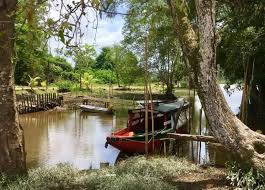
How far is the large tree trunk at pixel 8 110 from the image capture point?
6.88 metres

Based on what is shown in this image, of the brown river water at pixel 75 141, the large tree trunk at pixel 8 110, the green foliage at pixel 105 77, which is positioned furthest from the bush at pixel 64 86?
the large tree trunk at pixel 8 110

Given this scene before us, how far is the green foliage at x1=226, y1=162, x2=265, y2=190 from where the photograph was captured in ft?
21.5

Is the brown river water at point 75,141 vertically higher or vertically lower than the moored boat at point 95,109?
lower

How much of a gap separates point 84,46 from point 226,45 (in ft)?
52.2

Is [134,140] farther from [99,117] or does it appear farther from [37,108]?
[37,108]

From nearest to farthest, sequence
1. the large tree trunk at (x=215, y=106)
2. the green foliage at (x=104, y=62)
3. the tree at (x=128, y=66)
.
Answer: the large tree trunk at (x=215, y=106) < the tree at (x=128, y=66) < the green foliage at (x=104, y=62)

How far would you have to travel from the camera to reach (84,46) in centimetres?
586

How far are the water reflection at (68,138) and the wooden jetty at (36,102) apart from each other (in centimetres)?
85

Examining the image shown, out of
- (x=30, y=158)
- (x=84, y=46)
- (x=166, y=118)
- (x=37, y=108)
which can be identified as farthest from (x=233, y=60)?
(x=37, y=108)

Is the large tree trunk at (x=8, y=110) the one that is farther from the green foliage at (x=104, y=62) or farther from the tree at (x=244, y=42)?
the green foliage at (x=104, y=62)

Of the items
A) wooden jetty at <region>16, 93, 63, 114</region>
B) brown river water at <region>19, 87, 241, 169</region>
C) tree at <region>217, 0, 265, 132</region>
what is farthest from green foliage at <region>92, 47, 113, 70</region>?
tree at <region>217, 0, 265, 132</region>

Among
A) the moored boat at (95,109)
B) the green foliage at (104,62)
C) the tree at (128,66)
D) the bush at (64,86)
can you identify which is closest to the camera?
the moored boat at (95,109)

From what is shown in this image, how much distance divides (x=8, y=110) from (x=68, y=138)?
55.2 feet

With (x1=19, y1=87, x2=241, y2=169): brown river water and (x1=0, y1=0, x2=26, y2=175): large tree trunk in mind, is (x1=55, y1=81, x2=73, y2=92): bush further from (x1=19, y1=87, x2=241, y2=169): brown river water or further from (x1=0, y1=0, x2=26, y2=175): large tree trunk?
(x1=0, y1=0, x2=26, y2=175): large tree trunk
